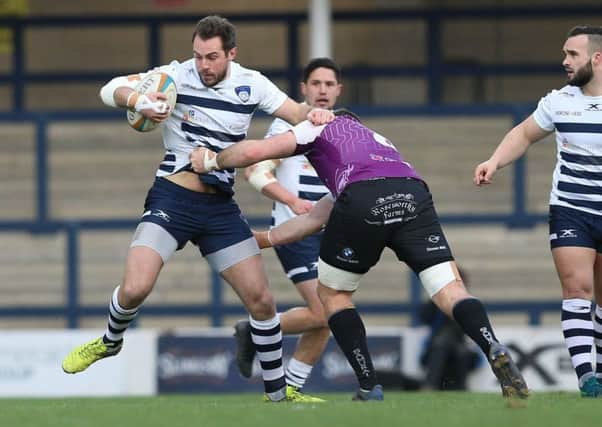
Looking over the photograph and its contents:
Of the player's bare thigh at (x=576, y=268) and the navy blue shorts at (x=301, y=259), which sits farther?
the navy blue shorts at (x=301, y=259)

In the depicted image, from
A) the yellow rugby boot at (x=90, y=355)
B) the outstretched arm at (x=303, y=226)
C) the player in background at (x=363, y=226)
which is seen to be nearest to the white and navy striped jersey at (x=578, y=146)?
the player in background at (x=363, y=226)

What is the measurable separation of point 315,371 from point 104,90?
266 inches

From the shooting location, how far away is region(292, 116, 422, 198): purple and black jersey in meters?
8.49

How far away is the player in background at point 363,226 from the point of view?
27.3 feet

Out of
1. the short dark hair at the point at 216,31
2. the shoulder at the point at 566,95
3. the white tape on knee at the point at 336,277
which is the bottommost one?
the white tape on knee at the point at 336,277

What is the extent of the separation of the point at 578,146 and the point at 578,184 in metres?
0.23

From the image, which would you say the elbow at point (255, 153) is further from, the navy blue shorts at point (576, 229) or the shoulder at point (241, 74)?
the navy blue shorts at point (576, 229)

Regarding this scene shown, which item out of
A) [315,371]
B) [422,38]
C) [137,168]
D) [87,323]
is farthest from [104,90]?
[422,38]

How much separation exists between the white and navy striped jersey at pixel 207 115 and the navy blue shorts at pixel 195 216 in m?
0.11

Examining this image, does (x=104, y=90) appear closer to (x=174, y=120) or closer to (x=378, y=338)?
(x=174, y=120)

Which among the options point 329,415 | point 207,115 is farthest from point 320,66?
point 329,415

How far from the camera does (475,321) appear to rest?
8.15 metres

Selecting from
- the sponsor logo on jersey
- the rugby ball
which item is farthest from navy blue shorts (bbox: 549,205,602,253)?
the rugby ball

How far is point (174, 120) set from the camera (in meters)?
9.13
